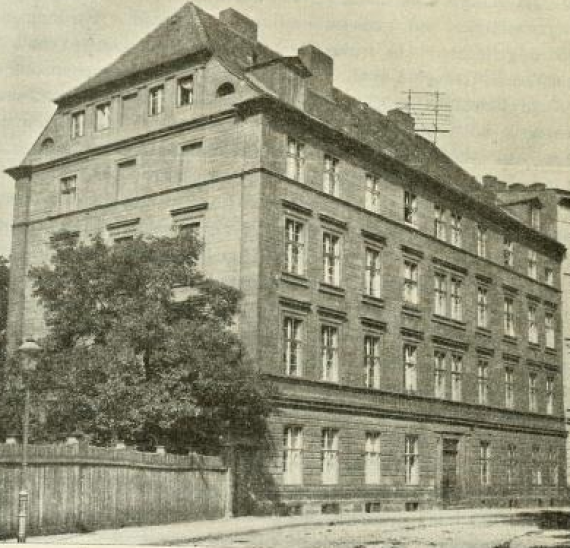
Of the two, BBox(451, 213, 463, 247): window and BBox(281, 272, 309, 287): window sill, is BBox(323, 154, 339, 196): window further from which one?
BBox(451, 213, 463, 247): window

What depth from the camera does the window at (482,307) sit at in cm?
4322

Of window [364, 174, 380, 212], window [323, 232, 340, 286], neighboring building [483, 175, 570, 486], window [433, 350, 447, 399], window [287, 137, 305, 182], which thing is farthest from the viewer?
neighboring building [483, 175, 570, 486]

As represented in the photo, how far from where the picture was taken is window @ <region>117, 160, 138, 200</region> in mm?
34688

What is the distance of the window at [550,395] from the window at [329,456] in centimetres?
1828

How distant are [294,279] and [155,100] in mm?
7988

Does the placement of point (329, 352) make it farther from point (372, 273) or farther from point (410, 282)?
point (410, 282)

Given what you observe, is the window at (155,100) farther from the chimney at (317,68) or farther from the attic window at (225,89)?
the chimney at (317,68)

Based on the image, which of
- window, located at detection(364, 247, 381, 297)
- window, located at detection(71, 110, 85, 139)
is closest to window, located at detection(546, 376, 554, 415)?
window, located at detection(364, 247, 381, 297)

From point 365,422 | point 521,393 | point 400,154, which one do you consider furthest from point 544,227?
point 365,422

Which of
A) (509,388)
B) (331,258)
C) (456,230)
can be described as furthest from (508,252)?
(331,258)

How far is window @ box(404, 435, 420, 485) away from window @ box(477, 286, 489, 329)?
769 cm

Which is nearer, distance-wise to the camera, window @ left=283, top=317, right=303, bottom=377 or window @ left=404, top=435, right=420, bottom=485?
window @ left=283, top=317, right=303, bottom=377

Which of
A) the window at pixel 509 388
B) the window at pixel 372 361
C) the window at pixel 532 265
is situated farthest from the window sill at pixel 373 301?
the window at pixel 532 265

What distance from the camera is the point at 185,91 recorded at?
3375 centimetres
